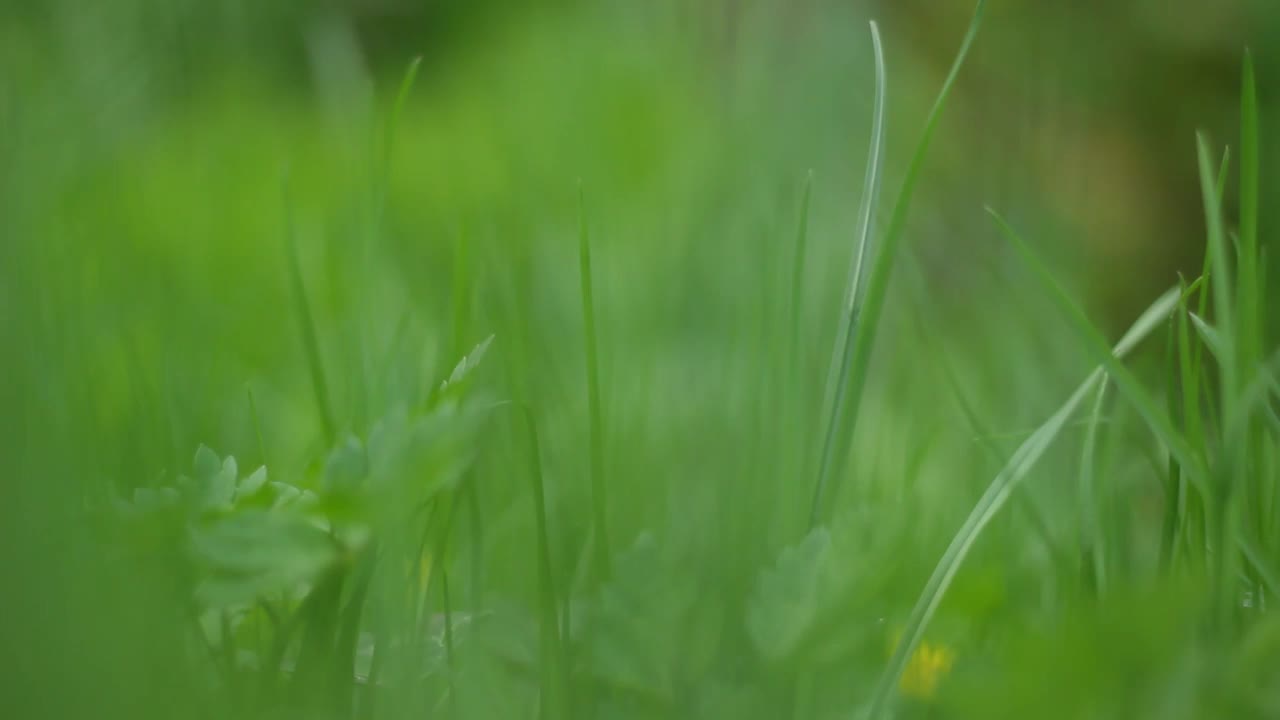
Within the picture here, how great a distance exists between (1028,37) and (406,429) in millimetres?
2060

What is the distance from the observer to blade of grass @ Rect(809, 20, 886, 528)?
62 cm

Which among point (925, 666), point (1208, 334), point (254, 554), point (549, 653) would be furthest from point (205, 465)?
point (1208, 334)

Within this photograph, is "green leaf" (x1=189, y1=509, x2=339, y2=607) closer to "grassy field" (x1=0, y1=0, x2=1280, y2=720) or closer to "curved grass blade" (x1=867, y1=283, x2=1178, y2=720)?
"grassy field" (x1=0, y1=0, x2=1280, y2=720)

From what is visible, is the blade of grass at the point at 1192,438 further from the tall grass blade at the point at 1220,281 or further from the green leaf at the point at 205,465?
the green leaf at the point at 205,465

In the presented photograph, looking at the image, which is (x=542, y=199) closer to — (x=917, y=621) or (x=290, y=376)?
(x=290, y=376)

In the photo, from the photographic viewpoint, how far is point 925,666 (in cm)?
65

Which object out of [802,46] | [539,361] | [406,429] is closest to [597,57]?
[802,46]

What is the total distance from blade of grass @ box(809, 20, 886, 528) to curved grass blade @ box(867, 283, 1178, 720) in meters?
0.07

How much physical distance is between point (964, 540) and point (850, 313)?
0.44 ft

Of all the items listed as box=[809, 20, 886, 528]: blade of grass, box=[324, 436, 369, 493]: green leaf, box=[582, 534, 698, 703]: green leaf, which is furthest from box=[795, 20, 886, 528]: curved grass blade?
box=[324, 436, 369, 493]: green leaf

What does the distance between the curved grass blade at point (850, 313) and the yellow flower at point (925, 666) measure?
0.31ft

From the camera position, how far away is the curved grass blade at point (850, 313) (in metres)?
0.62

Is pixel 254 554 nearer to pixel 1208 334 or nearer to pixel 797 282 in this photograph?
pixel 797 282

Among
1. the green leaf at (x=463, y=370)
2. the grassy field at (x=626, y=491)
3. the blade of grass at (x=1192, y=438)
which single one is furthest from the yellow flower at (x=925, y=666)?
the green leaf at (x=463, y=370)
